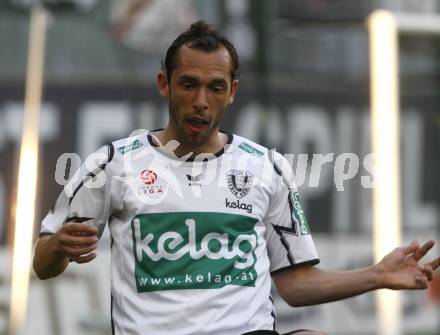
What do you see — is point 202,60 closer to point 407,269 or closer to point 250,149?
point 250,149

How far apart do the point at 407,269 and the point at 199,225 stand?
807mm

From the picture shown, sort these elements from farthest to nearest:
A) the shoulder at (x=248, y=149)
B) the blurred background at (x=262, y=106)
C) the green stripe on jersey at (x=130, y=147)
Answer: the blurred background at (x=262, y=106), the shoulder at (x=248, y=149), the green stripe on jersey at (x=130, y=147)

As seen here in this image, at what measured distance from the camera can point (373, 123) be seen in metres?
9.46

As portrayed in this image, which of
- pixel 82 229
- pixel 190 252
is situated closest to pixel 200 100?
pixel 190 252

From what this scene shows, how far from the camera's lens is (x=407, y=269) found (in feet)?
13.4

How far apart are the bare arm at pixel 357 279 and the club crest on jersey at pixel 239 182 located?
0.41 m

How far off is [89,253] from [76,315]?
480 cm

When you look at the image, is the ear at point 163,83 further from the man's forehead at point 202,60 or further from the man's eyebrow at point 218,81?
the man's eyebrow at point 218,81

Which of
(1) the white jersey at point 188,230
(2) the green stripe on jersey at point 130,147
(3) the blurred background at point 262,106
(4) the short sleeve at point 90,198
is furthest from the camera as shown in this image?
(3) the blurred background at point 262,106

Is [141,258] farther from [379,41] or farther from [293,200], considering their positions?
[379,41]

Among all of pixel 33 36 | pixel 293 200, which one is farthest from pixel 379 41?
pixel 293 200

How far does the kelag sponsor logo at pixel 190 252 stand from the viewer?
4.00 meters

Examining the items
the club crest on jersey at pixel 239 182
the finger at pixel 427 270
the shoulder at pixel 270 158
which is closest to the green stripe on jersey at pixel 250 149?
the shoulder at pixel 270 158

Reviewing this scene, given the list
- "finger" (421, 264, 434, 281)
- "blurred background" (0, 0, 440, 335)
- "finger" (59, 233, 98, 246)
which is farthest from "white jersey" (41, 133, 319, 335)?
"blurred background" (0, 0, 440, 335)
